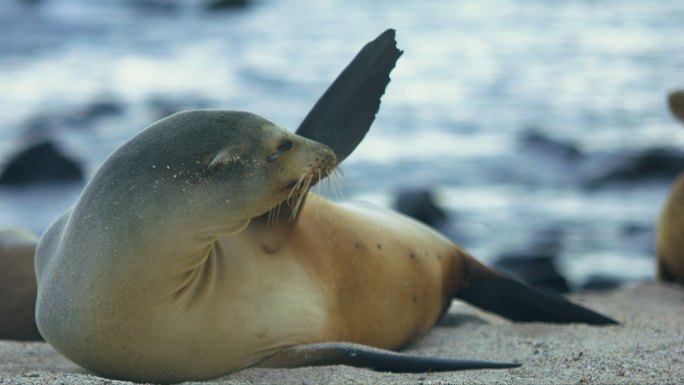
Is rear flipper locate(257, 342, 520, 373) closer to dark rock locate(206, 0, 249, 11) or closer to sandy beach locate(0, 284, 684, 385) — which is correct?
sandy beach locate(0, 284, 684, 385)

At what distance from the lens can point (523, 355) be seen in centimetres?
402

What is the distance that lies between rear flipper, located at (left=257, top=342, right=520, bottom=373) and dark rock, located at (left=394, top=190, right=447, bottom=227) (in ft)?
21.1

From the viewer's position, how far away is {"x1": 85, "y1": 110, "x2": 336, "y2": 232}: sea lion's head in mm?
3482

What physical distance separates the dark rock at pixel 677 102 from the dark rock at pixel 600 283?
1.52 meters

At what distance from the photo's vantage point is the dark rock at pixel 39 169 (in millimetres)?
12453

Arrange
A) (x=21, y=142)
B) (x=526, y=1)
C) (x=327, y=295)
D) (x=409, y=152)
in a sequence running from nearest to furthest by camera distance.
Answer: (x=327, y=295)
(x=409, y=152)
(x=21, y=142)
(x=526, y=1)

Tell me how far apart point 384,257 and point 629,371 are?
113cm

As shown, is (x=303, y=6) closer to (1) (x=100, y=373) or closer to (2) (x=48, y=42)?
(2) (x=48, y=42)

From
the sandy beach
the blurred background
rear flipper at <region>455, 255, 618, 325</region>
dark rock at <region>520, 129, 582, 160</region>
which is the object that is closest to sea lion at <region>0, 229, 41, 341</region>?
the sandy beach

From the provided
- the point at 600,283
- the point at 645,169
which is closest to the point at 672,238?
the point at 600,283

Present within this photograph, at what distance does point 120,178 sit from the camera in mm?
3543

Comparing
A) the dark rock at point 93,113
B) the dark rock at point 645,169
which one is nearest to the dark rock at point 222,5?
the dark rock at point 93,113

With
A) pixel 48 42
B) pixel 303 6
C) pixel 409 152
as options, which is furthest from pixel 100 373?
pixel 303 6

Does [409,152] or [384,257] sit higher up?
[384,257]
